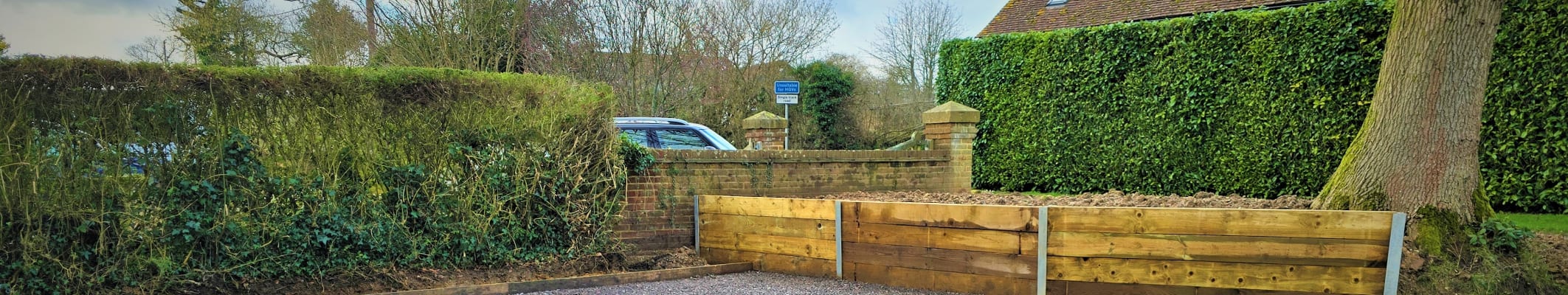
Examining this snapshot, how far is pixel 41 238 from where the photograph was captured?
5488 mm

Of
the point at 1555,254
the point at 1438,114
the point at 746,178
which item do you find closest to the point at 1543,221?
the point at 1555,254

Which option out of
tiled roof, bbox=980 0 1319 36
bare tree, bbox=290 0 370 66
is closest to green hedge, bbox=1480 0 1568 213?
tiled roof, bbox=980 0 1319 36

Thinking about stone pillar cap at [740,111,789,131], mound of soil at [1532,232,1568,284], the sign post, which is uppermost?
the sign post

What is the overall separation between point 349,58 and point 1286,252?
16.9 meters

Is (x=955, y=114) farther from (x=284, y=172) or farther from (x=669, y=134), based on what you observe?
(x=284, y=172)

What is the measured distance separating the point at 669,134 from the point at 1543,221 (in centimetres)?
890

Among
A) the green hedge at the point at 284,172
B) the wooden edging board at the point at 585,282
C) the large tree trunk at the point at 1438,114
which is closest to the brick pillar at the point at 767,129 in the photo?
the wooden edging board at the point at 585,282

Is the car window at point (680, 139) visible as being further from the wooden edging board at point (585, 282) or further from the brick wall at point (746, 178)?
the wooden edging board at point (585, 282)

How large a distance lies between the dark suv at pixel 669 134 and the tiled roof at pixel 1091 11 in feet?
19.8

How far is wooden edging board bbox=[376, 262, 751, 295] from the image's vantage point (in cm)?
658

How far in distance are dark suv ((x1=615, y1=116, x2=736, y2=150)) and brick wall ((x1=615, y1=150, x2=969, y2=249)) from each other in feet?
7.42

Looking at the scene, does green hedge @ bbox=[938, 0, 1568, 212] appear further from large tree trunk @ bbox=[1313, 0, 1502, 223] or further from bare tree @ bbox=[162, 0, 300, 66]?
bare tree @ bbox=[162, 0, 300, 66]

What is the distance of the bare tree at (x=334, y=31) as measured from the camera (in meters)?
17.7

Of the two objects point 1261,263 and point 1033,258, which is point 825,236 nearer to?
point 1033,258
